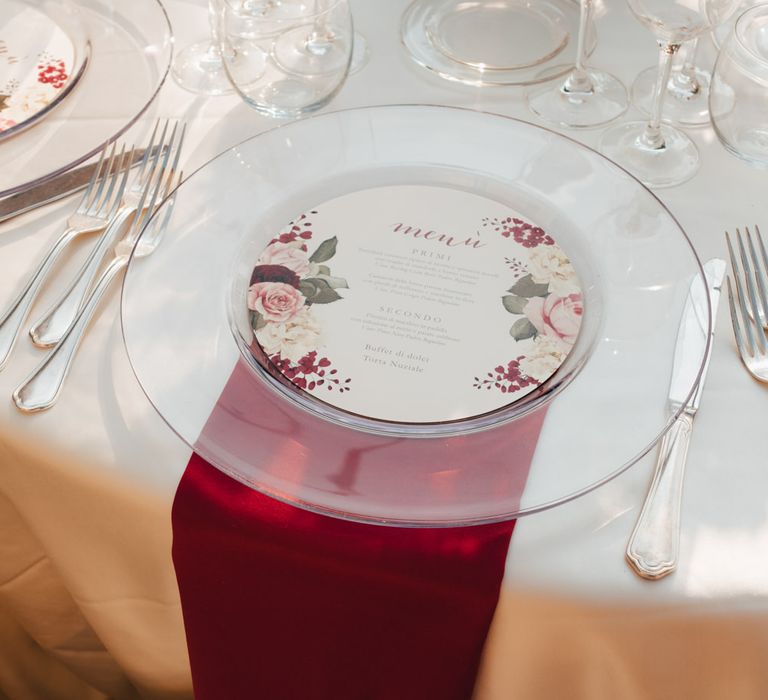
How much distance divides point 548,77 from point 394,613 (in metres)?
0.59

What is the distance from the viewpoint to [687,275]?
67 cm

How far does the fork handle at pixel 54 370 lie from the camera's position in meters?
0.66

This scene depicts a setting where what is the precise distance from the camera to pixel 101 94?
87 cm

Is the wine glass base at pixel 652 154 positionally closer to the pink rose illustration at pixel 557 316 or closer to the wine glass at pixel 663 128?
the wine glass at pixel 663 128

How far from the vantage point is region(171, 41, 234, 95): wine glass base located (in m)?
0.92

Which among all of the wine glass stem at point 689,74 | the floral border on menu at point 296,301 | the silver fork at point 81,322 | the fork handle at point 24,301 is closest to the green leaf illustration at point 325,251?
the floral border on menu at point 296,301

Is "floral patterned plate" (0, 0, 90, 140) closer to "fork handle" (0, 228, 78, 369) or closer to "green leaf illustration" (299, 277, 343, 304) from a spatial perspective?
"fork handle" (0, 228, 78, 369)

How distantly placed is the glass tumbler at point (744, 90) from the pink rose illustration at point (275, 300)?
0.44 meters

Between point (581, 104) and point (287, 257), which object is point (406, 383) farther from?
point (581, 104)

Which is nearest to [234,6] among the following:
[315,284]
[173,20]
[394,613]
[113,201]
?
[173,20]

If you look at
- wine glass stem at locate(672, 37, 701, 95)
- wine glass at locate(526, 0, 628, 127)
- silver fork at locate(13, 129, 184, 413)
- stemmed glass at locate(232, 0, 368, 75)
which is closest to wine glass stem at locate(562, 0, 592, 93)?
wine glass at locate(526, 0, 628, 127)

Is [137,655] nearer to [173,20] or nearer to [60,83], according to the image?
[60,83]

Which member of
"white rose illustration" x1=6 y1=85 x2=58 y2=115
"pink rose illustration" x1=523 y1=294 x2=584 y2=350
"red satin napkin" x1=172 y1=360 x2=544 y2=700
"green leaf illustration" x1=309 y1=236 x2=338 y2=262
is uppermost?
"white rose illustration" x1=6 y1=85 x2=58 y2=115

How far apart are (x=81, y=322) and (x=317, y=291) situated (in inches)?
7.8
